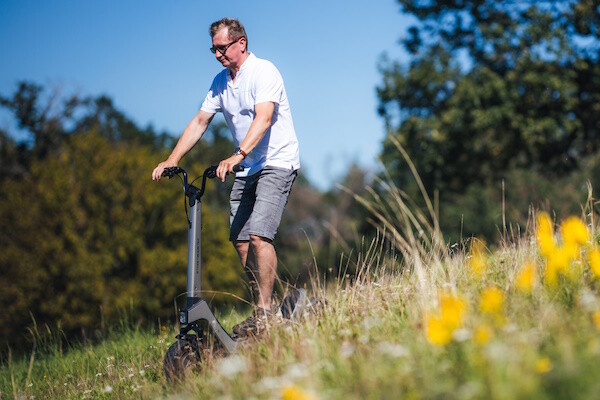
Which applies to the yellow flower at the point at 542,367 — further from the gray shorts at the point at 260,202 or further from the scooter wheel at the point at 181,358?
the gray shorts at the point at 260,202

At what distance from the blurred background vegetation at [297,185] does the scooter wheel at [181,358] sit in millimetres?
693

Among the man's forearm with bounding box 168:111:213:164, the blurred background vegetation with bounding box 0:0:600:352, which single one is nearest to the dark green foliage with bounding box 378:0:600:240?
the blurred background vegetation with bounding box 0:0:600:352

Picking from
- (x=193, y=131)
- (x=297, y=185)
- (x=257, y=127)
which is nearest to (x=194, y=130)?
(x=193, y=131)

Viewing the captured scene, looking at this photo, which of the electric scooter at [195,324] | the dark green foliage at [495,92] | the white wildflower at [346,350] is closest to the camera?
the white wildflower at [346,350]

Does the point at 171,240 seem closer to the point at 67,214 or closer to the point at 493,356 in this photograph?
the point at 67,214

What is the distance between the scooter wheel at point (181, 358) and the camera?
389 cm

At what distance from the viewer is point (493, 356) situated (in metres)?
2.03

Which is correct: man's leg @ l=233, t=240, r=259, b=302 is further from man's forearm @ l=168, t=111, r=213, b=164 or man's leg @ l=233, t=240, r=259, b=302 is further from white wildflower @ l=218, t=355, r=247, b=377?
white wildflower @ l=218, t=355, r=247, b=377

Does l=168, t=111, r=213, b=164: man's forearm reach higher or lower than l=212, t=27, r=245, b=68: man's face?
lower

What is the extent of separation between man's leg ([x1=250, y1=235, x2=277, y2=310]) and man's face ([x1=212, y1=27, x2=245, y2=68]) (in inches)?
52.9

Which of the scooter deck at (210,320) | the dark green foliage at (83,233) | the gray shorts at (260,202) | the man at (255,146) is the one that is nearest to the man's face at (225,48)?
the man at (255,146)

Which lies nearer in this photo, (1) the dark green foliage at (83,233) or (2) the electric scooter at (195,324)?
(2) the electric scooter at (195,324)

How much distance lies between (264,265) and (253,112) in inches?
46.1

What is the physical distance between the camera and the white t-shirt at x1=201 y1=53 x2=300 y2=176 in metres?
4.59
